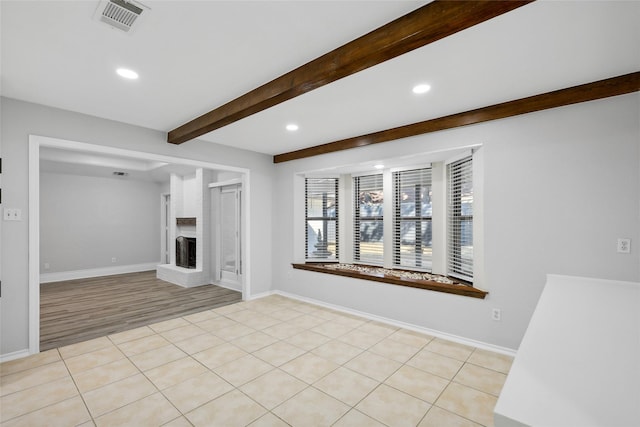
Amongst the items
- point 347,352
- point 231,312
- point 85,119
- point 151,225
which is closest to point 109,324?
point 231,312

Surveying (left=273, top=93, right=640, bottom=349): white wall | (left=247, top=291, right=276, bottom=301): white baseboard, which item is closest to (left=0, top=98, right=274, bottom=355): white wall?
(left=247, top=291, right=276, bottom=301): white baseboard

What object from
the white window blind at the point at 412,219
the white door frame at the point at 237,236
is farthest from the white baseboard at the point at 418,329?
the white door frame at the point at 237,236

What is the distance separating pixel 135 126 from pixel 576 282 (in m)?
5.08

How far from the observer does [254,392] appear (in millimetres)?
2383

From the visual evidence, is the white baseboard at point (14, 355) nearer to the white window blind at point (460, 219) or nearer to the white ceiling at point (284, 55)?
the white ceiling at point (284, 55)

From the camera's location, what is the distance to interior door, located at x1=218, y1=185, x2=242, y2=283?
606cm

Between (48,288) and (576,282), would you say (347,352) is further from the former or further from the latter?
(48,288)

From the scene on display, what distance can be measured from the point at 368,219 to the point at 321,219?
35.4 inches

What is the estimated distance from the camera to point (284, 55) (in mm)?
→ 2180

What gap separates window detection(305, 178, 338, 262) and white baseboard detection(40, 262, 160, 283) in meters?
5.56

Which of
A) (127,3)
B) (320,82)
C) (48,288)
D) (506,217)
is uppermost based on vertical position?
(127,3)

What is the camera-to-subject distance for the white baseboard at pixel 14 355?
9.39 feet

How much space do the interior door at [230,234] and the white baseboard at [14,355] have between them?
10.8 ft

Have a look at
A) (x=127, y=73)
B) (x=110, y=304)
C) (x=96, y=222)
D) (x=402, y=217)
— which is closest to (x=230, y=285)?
(x=110, y=304)
